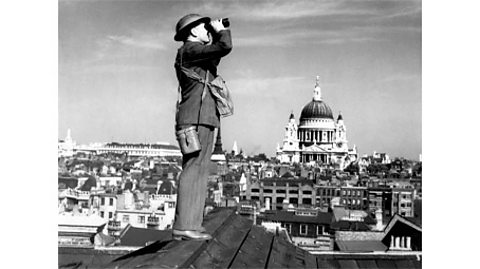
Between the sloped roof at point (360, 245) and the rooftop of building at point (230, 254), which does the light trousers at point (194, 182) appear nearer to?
the rooftop of building at point (230, 254)

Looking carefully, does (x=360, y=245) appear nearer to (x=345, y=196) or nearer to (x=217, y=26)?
(x=217, y=26)

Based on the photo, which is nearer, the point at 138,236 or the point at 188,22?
the point at 188,22

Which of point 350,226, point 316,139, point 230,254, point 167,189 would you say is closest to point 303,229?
point 350,226

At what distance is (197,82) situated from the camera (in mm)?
2982

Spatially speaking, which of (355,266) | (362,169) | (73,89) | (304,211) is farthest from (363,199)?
(355,266)

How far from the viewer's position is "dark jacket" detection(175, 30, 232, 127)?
294 cm

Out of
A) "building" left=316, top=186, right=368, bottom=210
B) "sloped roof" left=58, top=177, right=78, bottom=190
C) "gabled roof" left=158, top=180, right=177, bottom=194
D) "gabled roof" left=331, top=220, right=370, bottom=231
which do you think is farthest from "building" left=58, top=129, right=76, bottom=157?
"building" left=316, top=186, right=368, bottom=210

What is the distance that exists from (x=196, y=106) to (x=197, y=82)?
4.7 inches

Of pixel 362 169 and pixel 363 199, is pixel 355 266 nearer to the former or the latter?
pixel 363 199

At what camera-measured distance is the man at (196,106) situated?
296cm

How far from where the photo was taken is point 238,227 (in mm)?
3932

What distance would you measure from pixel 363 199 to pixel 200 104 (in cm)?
3241

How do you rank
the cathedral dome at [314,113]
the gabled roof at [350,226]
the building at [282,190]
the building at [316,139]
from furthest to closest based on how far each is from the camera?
the cathedral dome at [314,113]
the building at [316,139]
the building at [282,190]
the gabled roof at [350,226]

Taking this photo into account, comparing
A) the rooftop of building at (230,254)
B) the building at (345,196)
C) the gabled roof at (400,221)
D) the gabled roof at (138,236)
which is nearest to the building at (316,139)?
the building at (345,196)
